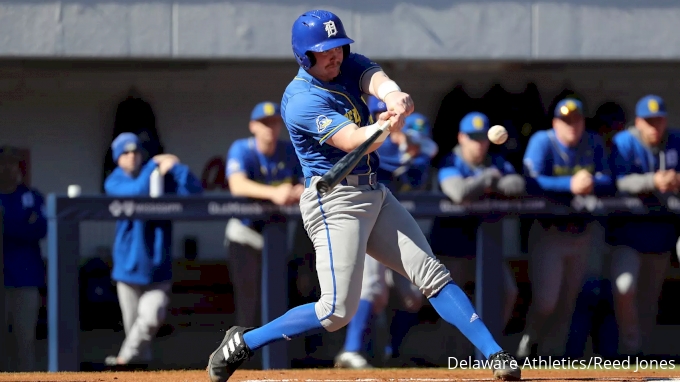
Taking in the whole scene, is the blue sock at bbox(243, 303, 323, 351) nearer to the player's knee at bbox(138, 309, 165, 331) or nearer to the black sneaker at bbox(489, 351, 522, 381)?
the black sneaker at bbox(489, 351, 522, 381)

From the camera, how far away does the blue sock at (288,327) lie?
4.67 meters

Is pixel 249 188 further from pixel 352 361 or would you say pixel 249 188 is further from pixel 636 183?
pixel 636 183

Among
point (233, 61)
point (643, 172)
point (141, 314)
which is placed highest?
point (233, 61)

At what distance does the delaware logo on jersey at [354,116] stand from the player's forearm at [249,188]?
167 cm

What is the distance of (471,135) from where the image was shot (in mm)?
6688

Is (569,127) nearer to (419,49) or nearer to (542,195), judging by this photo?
(542,195)

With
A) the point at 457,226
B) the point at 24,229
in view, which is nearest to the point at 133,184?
the point at 24,229

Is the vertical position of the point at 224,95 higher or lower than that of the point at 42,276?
higher

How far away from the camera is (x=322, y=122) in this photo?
4.39 metres

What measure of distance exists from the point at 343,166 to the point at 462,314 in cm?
92

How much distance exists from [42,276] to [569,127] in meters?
3.33

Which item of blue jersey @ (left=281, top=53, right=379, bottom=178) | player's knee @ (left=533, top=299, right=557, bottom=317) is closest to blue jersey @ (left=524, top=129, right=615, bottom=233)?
player's knee @ (left=533, top=299, right=557, bottom=317)

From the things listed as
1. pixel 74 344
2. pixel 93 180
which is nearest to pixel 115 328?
pixel 74 344

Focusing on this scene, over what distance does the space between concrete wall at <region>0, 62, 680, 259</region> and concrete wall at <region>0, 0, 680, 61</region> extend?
0.70 m
